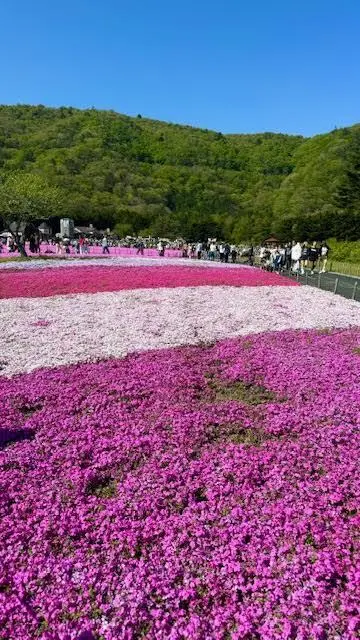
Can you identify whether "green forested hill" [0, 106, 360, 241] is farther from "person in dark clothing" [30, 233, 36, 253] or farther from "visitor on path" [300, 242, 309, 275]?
"person in dark clothing" [30, 233, 36, 253]

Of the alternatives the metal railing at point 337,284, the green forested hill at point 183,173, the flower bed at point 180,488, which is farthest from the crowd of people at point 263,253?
the green forested hill at point 183,173

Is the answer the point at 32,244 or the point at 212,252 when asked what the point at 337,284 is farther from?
the point at 32,244

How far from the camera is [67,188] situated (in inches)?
4695

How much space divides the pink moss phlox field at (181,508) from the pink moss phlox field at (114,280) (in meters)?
12.2

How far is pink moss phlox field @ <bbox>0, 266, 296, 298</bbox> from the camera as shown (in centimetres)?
2127

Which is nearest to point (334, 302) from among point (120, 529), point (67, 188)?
point (120, 529)

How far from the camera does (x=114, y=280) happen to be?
24062mm

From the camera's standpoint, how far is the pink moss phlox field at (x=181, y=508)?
4152mm

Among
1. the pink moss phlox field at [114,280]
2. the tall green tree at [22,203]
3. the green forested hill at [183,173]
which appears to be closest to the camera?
the pink moss phlox field at [114,280]

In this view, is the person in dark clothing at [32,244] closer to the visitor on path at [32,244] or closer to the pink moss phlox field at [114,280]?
the visitor on path at [32,244]

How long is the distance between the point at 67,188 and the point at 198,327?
113m

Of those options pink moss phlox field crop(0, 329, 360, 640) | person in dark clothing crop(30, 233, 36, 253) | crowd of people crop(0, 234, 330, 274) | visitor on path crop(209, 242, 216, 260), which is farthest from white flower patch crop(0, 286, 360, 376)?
person in dark clothing crop(30, 233, 36, 253)

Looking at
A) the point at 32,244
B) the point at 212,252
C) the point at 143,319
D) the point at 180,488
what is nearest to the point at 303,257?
the point at 212,252

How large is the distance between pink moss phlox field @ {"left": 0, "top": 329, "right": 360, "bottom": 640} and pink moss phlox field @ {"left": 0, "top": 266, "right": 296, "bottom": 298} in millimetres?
12206
